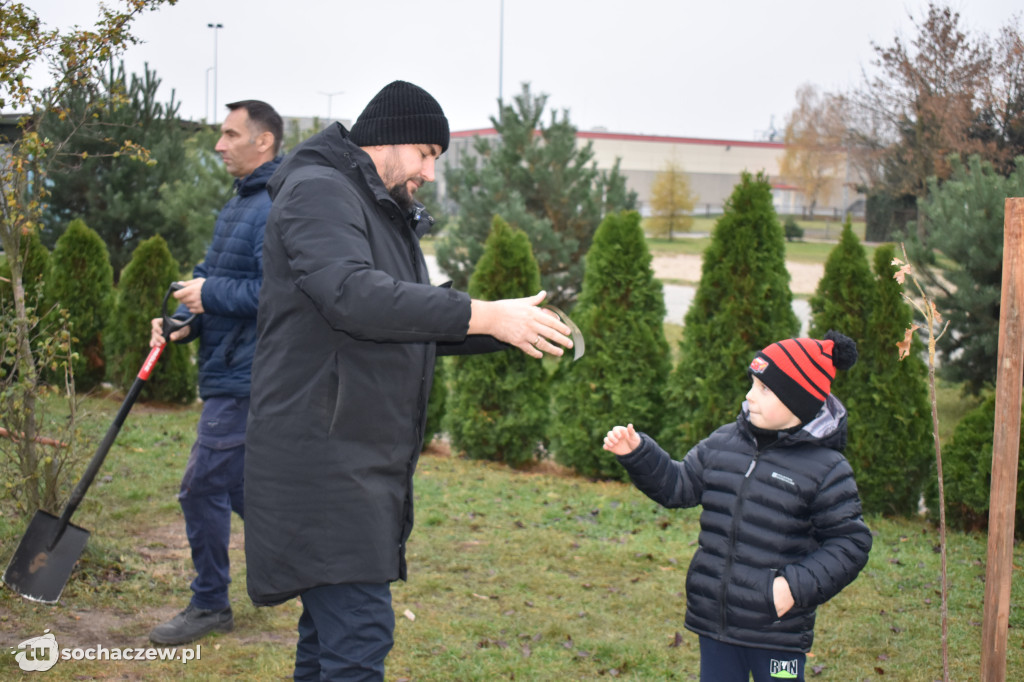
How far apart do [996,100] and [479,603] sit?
1076 cm

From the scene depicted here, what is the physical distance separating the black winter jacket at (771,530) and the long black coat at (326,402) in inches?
32.9

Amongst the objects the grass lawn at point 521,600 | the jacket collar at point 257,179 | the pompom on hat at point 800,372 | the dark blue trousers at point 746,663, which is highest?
the jacket collar at point 257,179

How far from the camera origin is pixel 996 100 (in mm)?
12039

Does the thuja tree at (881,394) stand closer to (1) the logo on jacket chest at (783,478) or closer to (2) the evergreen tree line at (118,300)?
(1) the logo on jacket chest at (783,478)

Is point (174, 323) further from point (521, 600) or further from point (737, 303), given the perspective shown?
point (737, 303)

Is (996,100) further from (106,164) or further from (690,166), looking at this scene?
(690,166)

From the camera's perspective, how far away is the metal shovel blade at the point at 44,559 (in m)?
4.06

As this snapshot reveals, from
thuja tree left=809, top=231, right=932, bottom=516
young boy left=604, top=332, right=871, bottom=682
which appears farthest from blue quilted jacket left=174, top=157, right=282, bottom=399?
thuja tree left=809, top=231, right=932, bottom=516

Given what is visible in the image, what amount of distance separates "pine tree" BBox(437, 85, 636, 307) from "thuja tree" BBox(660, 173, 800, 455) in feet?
24.7

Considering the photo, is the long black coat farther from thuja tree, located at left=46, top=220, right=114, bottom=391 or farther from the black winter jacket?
thuja tree, located at left=46, top=220, right=114, bottom=391

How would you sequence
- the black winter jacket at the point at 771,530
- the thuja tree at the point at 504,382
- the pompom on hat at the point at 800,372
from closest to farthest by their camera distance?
the black winter jacket at the point at 771,530
the pompom on hat at the point at 800,372
the thuja tree at the point at 504,382

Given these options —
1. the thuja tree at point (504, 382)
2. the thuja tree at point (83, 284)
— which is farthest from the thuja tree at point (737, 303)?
the thuja tree at point (83, 284)

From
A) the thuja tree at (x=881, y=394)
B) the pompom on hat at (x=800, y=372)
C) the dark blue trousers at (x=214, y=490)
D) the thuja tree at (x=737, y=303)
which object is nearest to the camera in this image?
the pompom on hat at (x=800, y=372)

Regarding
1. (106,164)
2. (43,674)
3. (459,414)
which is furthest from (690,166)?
(43,674)
